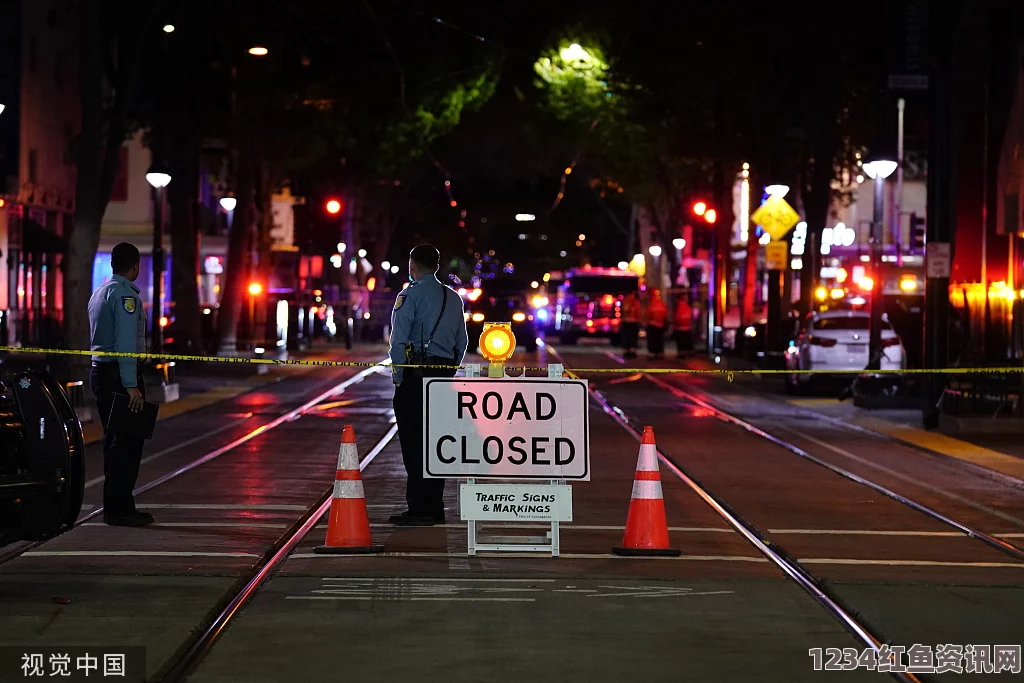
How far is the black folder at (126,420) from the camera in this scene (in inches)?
498

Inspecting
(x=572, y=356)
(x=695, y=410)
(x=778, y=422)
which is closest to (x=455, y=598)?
(x=778, y=422)

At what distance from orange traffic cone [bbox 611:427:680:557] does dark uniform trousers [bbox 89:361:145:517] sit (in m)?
3.65

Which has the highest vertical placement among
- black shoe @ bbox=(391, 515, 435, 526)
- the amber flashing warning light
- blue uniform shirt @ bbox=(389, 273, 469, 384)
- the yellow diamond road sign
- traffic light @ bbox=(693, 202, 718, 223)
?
traffic light @ bbox=(693, 202, 718, 223)

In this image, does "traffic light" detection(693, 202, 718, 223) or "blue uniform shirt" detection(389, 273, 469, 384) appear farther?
"traffic light" detection(693, 202, 718, 223)

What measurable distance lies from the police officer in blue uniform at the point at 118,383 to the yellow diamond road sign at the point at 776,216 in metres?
29.7

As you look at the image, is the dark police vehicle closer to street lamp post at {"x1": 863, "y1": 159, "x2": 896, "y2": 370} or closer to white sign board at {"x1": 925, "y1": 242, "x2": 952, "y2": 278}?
white sign board at {"x1": 925, "y1": 242, "x2": 952, "y2": 278}

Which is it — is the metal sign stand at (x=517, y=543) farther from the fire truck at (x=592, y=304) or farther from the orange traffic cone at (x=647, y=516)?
the fire truck at (x=592, y=304)

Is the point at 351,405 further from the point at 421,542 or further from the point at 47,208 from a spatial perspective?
the point at 47,208

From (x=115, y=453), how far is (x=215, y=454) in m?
6.37

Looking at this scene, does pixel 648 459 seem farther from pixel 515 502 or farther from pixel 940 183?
pixel 940 183

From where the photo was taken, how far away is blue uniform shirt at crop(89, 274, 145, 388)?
1280 centimetres

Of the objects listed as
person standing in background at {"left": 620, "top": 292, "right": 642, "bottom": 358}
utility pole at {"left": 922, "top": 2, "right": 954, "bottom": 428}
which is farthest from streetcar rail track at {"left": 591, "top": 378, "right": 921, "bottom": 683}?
person standing in background at {"left": 620, "top": 292, "right": 642, "bottom": 358}

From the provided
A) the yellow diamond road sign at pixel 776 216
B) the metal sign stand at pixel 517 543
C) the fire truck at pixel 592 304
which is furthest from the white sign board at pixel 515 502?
the fire truck at pixel 592 304

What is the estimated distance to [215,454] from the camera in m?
19.1
